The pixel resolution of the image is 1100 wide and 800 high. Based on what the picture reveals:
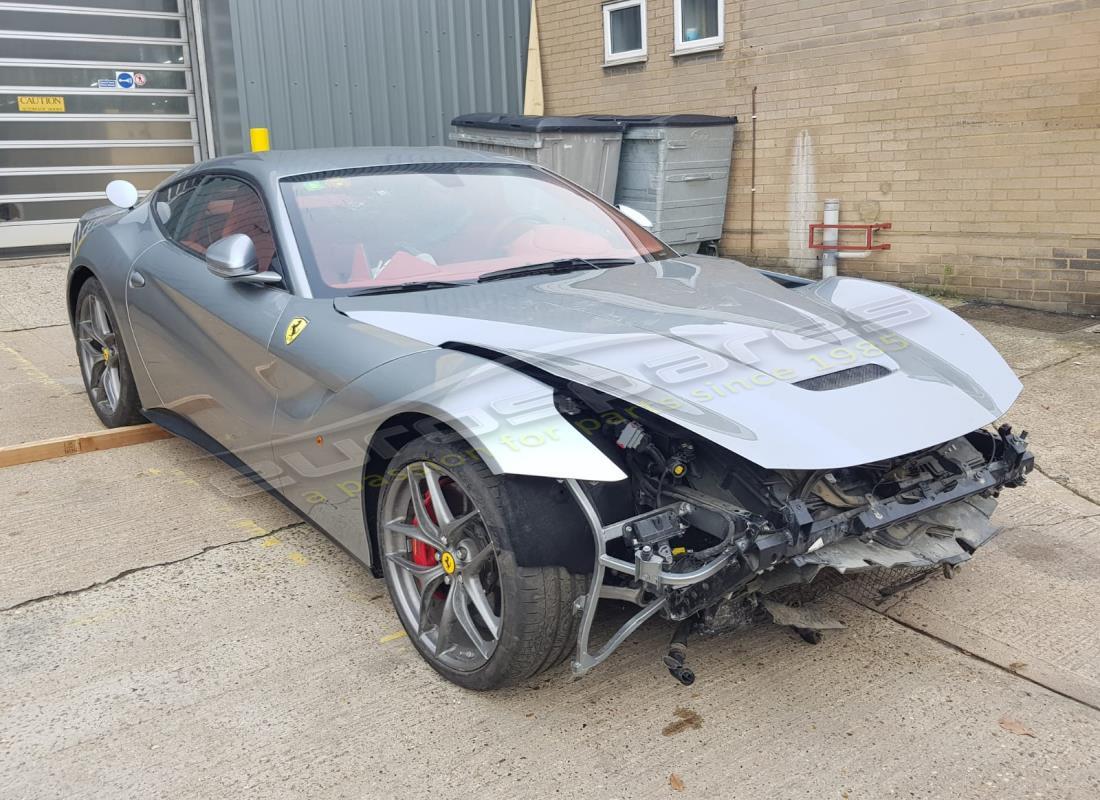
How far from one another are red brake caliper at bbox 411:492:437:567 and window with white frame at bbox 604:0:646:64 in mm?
8484

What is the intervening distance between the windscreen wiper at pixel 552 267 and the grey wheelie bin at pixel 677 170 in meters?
5.43

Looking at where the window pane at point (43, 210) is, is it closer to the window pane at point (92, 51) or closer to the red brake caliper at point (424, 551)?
the window pane at point (92, 51)

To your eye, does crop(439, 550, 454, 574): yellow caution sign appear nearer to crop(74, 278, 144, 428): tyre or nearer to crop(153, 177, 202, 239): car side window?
crop(153, 177, 202, 239): car side window

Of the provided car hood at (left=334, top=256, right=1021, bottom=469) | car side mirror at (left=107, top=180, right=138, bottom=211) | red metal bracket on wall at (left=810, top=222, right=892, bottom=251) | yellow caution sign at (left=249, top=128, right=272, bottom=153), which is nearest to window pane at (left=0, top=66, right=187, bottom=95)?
yellow caution sign at (left=249, top=128, right=272, bottom=153)

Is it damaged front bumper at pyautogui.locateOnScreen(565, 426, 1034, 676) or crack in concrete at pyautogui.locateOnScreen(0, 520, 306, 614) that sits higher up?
damaged front bumper at pyautogui.locateOnScreen(565, 426, 1034, 676)

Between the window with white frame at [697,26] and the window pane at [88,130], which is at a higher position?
the window with white frame at [697,26]

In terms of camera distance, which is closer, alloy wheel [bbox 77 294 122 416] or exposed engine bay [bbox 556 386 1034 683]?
exposed engine bay [bbox 556 386 1034 683]

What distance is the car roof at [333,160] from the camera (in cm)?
389

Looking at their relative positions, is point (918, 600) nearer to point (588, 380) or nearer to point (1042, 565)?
point (1042, 565)

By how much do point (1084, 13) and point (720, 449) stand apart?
6.38m

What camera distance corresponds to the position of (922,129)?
817cm

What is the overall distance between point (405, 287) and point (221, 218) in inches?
44.5

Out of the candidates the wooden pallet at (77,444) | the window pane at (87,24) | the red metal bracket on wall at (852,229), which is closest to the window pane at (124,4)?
the window pane at (87,24)

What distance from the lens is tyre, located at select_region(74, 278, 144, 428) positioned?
4762 millimetres
